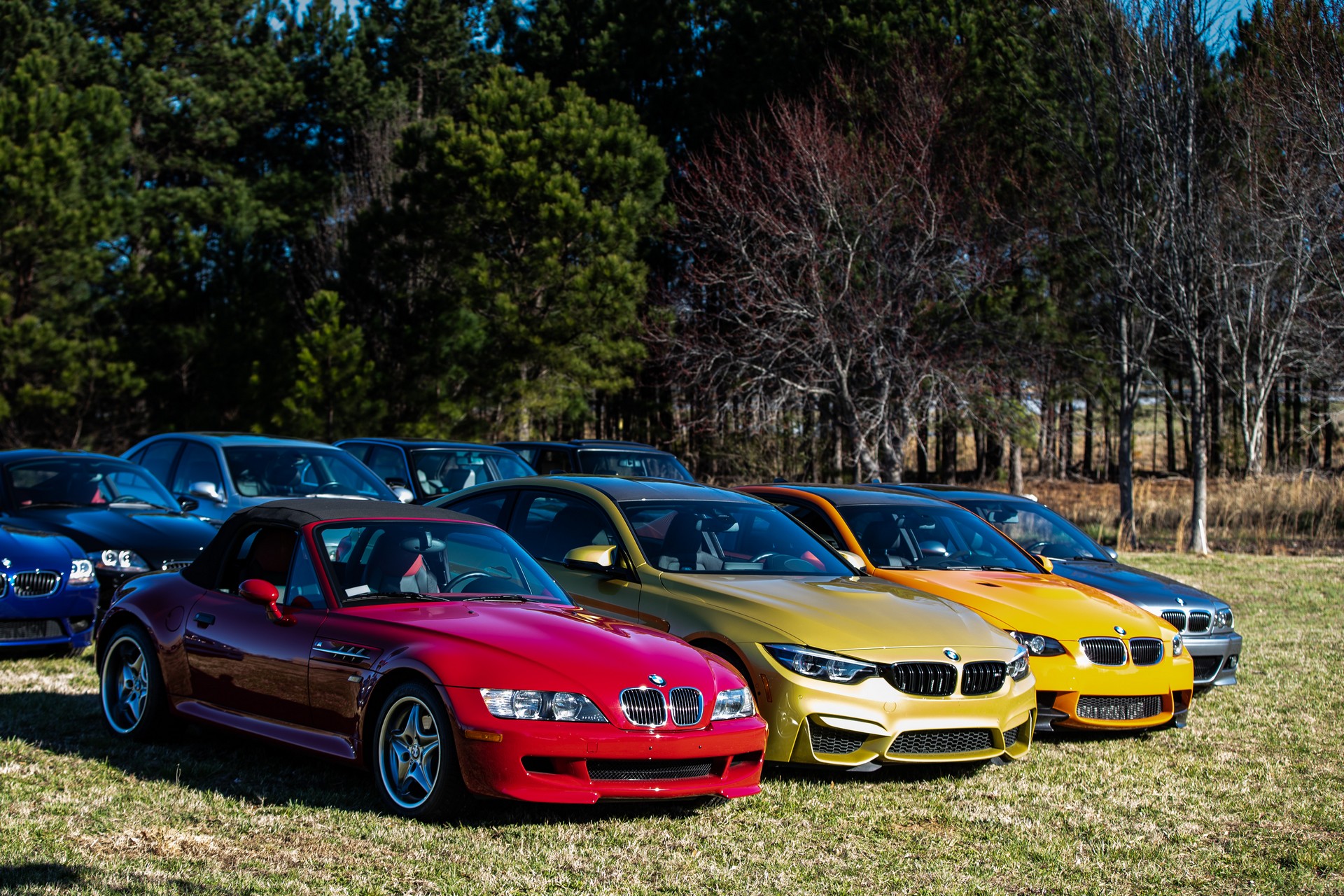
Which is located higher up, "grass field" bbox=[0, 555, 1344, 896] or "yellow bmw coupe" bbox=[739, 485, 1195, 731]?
"yellow bmw coupe" bbox=[739, 485, 1195, 731]

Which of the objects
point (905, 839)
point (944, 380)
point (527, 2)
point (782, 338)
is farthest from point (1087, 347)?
point (905, 839)

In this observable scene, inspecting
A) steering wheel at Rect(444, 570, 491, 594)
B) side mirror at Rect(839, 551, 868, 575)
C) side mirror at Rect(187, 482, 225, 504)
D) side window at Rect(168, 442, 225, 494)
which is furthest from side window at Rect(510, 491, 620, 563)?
side window at Rect(168, 442, 225, 494)

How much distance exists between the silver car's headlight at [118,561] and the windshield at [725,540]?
14.2ft

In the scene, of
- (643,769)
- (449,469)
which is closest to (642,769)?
(643,769)

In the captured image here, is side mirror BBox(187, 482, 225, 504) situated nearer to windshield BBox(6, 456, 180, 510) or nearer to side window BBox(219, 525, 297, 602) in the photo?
windshield BBox(6, 456, 180, 510)

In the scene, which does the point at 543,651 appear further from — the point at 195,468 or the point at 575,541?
the point at 195,468

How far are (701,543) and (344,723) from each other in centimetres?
276

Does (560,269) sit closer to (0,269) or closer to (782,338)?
(782,338)

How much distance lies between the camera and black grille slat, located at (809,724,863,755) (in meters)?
6.48

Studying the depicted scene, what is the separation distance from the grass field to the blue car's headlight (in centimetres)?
141

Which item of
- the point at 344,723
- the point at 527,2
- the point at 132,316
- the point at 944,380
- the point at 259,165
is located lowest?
the point at 344,723

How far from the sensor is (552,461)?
693 inches

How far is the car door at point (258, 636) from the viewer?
20.3 ft

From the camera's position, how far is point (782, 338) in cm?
2720
